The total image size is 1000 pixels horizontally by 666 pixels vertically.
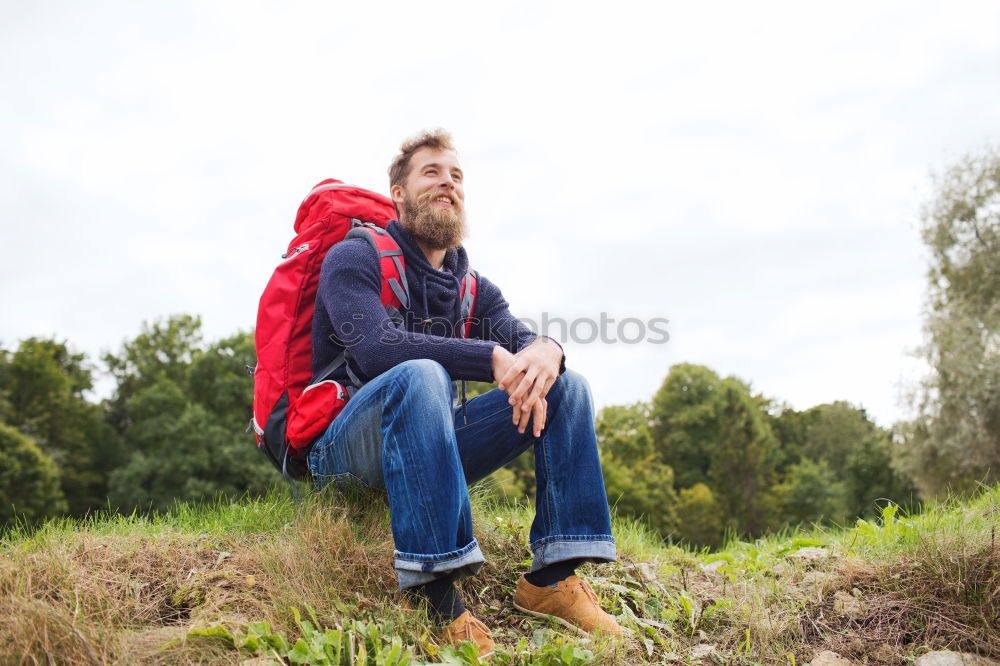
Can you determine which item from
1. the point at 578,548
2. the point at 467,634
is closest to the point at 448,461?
the point at 467,634

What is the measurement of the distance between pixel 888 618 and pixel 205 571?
303 centimetres

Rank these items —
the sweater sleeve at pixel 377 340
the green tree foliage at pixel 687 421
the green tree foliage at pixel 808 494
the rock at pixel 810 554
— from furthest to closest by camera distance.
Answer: the green tree foliage at pixel 687 421
the green tree foliage at pixel 808 494
the rock at pixel 810 554
the sweater sleeve at pixel 377 340

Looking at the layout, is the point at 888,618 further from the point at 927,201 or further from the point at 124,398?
the point at 124,398

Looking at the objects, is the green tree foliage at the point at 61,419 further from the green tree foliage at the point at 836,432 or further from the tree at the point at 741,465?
the green tree foliage at the point at 836,432

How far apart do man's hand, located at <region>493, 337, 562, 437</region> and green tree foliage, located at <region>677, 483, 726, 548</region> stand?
31.1 metres

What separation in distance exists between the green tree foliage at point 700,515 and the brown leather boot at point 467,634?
102 ft

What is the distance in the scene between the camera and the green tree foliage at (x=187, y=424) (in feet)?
82.2

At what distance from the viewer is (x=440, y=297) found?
369cm

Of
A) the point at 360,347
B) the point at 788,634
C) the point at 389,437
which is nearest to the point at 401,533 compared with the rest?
the point at 389,437

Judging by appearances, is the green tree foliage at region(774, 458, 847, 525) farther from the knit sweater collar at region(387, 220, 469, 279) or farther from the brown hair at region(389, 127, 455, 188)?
the knit sweater collar at region(387, 220, 469, 279)

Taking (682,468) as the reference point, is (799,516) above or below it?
below

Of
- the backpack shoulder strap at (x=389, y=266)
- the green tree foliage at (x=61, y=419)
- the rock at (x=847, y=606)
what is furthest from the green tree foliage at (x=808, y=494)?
the backpack shoulder strap at (x=389, y=266)

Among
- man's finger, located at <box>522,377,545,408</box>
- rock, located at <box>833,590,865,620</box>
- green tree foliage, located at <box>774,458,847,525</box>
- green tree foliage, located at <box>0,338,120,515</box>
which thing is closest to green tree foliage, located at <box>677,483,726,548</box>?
green tree foliage, located at <box>774,458,847,525</box>

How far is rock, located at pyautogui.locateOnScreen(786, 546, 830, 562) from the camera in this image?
4.15 metres
